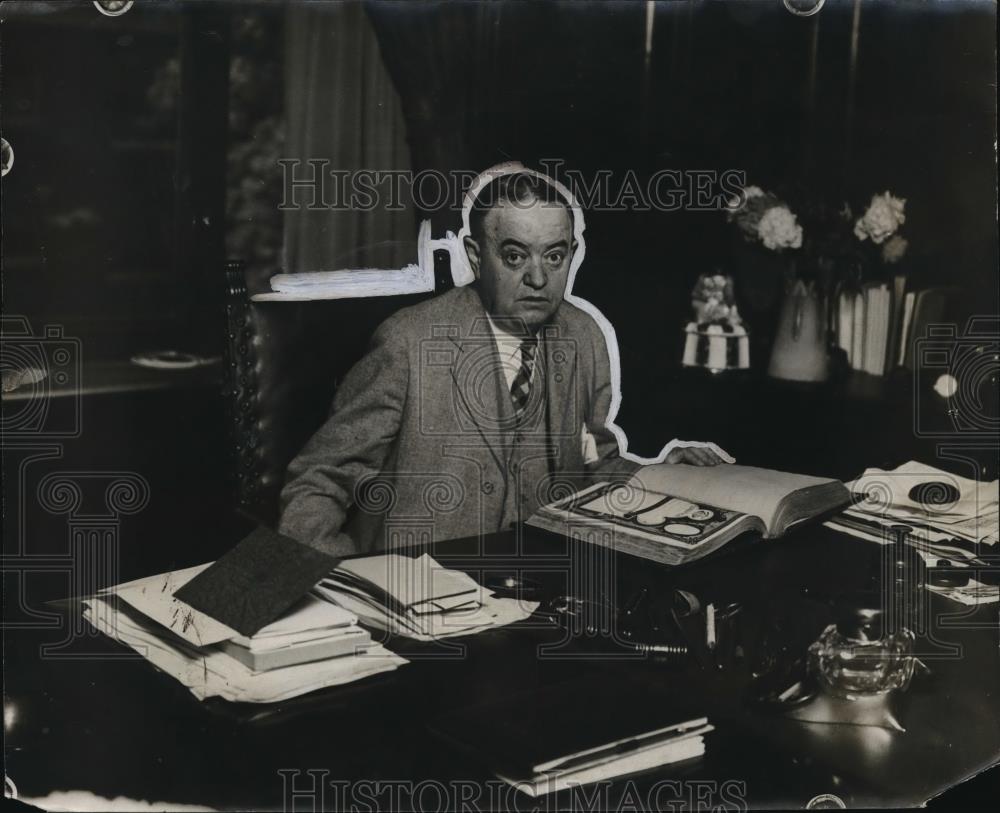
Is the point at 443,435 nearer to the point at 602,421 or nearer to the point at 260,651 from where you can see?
the point at 602,421

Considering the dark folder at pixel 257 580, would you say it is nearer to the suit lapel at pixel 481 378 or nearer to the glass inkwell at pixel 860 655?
the suit lapel at pixel 481 378

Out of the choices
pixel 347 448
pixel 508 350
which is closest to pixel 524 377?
pixel 508 350

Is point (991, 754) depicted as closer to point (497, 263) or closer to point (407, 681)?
point (407, 681)

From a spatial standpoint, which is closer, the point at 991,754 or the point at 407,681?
the point at 407,681

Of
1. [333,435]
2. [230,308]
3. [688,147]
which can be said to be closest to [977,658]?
[688,147]

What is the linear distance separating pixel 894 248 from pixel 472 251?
0.77 m

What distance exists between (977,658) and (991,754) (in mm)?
170

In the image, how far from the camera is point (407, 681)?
1815mm

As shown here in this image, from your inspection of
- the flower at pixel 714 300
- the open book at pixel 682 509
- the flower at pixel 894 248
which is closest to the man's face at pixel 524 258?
the flower at pixel 714 300

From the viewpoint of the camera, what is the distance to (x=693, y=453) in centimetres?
211

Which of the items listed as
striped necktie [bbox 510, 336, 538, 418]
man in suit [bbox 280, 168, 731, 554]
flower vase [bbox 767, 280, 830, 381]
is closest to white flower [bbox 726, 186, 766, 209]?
flower vase [bbox 767, 280, 830, 381]

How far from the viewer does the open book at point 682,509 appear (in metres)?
2.03

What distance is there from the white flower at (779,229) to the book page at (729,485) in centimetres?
41

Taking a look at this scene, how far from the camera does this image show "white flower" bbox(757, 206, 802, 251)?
81.5 inches
